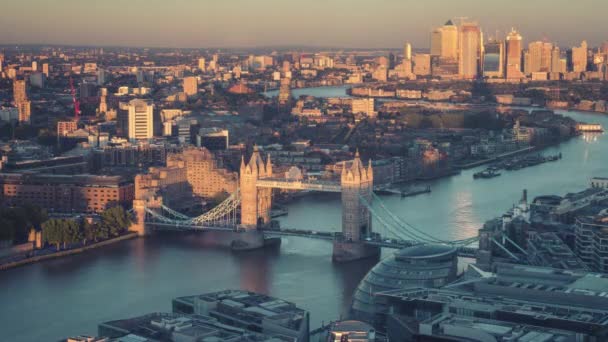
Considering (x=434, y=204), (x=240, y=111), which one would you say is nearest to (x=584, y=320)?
(x=434, y=204)

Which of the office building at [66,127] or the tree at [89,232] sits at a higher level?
the office building at [66,127]

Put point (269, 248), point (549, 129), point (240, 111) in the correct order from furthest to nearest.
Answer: point (240, 111) < point (549, 129) < point (269, 248)

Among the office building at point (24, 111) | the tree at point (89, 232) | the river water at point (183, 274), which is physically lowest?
the river water at point (183, 274)

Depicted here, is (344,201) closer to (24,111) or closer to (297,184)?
(297,184)

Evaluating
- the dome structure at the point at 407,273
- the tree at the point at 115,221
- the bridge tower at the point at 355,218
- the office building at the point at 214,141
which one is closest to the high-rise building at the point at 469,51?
the office building at the point at 214,141

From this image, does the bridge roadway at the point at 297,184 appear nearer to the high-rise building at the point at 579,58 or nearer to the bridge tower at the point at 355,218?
the bridge tower at the point at 355,218

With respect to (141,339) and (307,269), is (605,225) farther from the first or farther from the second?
(141,339)
